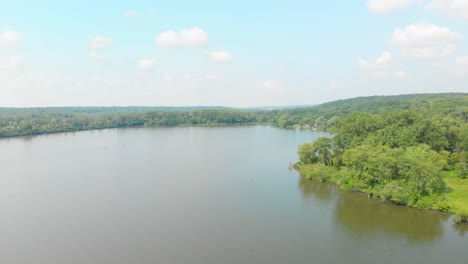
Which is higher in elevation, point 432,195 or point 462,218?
point 432,195

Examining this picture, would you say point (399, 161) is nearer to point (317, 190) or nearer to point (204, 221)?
point (317, 190)

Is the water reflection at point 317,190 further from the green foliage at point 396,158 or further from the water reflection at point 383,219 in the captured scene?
the green foliage at point 396,158

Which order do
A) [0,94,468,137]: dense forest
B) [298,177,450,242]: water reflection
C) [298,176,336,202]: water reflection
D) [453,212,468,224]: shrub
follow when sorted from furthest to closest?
[0,94,468,137]: dense forest < [298,176,336,202]: water reflection < [453,212,468,224]: shrub < [298,177,450,242]: water reflection

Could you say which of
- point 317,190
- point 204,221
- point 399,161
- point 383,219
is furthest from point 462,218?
point 204,221

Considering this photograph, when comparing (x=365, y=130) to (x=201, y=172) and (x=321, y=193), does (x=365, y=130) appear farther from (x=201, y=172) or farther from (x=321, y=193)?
(x=201, y=172)

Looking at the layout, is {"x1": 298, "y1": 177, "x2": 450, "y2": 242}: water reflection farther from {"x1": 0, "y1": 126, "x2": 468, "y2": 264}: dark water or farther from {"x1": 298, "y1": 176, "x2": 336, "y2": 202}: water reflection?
{"x1": 298, "y1": 176, "x2": 336, "y2": 202}: water reflection

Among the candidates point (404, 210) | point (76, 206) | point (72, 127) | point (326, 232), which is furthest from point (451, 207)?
point (72, 127)

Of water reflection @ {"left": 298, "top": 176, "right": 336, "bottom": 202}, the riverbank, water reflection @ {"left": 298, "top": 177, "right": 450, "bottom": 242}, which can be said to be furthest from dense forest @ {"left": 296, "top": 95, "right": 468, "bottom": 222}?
water reflection @ {"left": 298, "top": 177, "right": 450, "bottom": 242}
